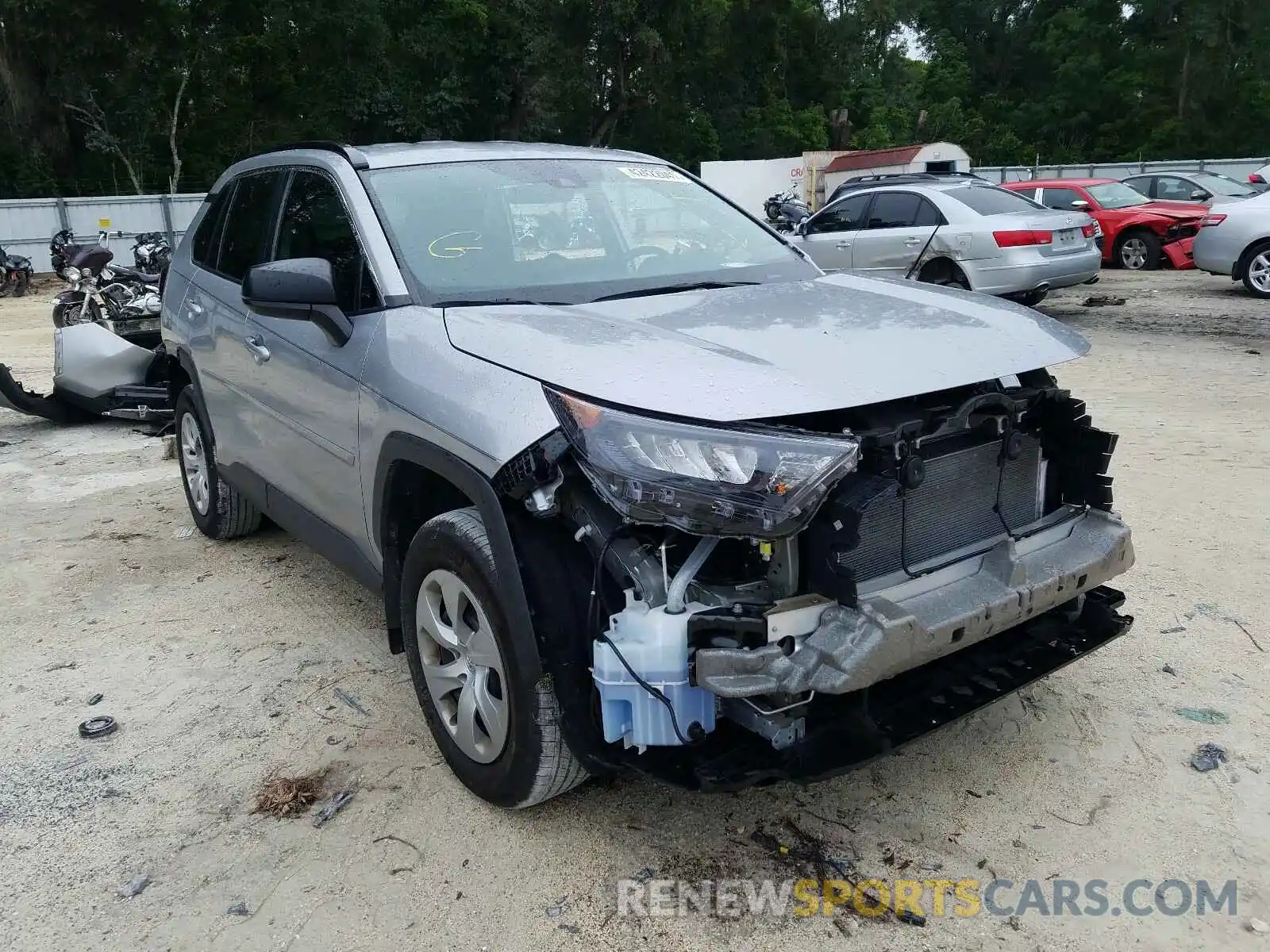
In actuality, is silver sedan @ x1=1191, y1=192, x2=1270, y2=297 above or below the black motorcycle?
above

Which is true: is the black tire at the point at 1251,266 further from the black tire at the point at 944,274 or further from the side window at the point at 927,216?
the side window at the point at 927,216

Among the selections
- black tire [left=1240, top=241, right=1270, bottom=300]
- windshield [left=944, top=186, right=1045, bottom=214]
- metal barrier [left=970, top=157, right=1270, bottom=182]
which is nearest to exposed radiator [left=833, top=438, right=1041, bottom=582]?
windshield [left=944, top=186, right=1045, bottom=214]

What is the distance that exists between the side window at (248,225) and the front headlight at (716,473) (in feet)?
8.23

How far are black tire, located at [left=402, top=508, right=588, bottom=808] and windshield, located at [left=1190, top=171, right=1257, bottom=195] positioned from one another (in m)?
18.4

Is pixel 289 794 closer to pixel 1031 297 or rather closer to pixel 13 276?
pixel 1031 297

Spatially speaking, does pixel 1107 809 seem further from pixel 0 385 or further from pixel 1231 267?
pixel 1231 267

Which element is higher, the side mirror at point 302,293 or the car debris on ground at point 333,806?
the side mirror at point 302,293

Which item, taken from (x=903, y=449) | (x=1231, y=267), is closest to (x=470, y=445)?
(x=903, y=449)

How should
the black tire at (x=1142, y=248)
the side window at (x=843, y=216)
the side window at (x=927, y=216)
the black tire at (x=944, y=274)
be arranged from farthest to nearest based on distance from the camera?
the black tire at (x=1142, y=248)
the side window at (x=843, y=216)
the side window at (x=927, y=216)
the black tire at (x=944, y=274)

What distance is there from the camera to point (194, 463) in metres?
5.55

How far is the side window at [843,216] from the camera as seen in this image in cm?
1302

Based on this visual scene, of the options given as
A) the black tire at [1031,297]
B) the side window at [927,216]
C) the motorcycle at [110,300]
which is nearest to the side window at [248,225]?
the motorcycle at [110,300]

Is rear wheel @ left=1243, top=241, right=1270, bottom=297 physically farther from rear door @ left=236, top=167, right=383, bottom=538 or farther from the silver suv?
rear door @ left=236, top=167, right=383, bottom=538

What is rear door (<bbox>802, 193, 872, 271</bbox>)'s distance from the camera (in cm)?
1298
